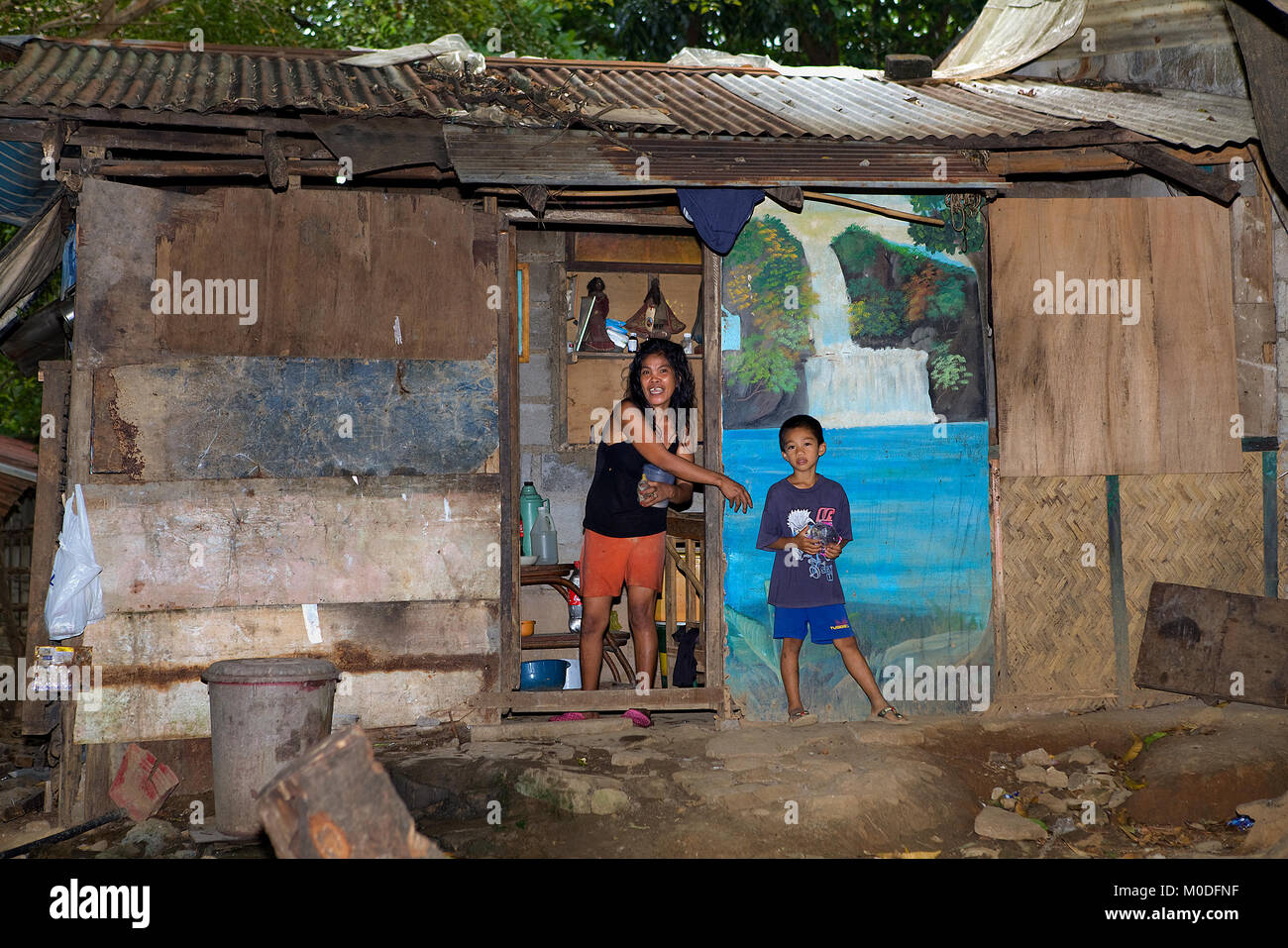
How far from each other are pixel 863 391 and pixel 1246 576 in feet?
8.37

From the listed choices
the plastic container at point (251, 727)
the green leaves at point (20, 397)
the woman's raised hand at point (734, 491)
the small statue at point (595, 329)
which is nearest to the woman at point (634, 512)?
the woman's raised hand at point (734, 491)

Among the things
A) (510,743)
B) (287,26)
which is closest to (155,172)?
(510,743)

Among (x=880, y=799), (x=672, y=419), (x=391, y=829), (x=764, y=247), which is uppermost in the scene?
(x=764, y=247)

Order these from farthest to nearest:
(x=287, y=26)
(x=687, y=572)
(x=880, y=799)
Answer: (x=287, y=26), (x=687, y=572), (x=880, y=799)

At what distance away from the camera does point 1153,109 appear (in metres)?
6.68

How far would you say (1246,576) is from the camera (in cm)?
626

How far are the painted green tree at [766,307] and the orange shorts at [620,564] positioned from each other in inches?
45.1

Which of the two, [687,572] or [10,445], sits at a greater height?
[10,445]

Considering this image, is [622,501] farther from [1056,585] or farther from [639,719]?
[1056,585]

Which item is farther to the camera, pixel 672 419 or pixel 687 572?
pixel 687 572

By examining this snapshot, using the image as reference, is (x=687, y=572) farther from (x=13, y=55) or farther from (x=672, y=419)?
(x=13, y=55)

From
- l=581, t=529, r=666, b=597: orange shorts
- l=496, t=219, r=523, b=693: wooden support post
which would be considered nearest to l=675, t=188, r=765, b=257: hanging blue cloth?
l=496, t=219, r=523, b=693: wooden support post

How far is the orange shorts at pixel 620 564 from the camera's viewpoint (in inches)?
247

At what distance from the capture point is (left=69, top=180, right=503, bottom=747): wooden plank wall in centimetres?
559
